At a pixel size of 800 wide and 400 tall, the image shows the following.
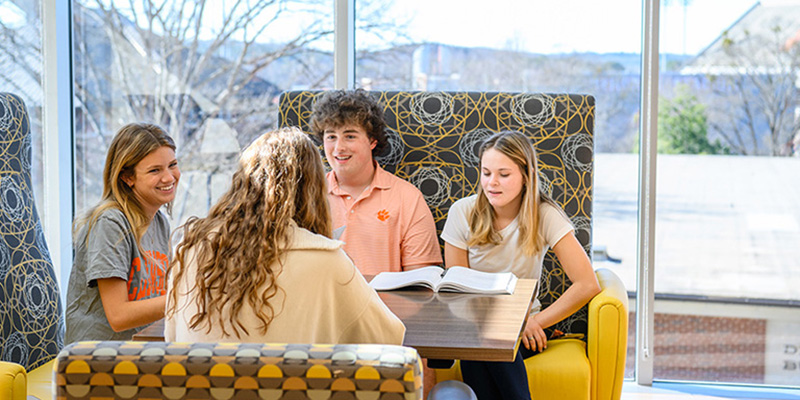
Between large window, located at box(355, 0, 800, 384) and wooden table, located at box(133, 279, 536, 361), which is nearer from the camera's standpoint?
wooden table, located at box(133, 279, 536, 361)

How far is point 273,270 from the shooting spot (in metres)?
1.35

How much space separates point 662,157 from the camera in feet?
10.5

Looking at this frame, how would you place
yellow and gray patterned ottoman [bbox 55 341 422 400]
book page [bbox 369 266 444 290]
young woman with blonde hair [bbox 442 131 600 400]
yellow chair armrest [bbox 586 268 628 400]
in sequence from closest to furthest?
1. yellow and gray patterned ottoman [bbox 55 341 422 400]
2. book page [bbox 369 266 444 290]
3. yellow chair armrest [bbox 586 268 628 400]
4. young woman with blonde hair [bbox 442 131 600 400]

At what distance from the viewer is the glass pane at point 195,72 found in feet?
11.3

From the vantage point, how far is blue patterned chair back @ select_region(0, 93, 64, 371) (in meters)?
2.27

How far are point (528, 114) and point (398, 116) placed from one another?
467 millimetres

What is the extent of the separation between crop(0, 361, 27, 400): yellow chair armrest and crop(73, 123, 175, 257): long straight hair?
0.41m

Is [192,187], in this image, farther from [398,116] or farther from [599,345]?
[599,345]

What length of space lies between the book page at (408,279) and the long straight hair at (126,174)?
64cm

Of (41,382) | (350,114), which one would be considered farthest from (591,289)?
(41,382)

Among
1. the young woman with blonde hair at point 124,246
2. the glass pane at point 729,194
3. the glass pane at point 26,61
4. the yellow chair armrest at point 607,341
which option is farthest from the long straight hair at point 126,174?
the glass pane at point 729,194

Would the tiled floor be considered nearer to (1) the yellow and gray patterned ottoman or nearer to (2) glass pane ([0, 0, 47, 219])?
(1) the yellow and gray patterned ottoman

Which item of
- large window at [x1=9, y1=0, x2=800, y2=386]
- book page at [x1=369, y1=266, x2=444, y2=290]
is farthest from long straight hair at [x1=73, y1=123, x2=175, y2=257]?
large window at [x1=9, y1=0, x2=800, y2=386]

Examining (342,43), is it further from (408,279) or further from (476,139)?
(408,279)
